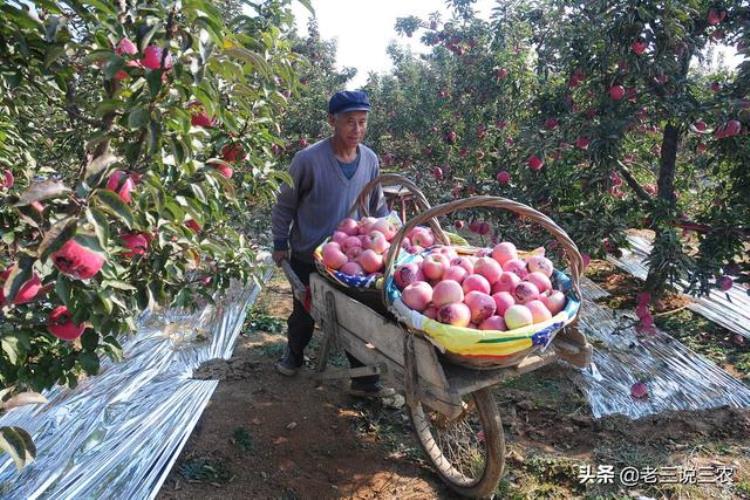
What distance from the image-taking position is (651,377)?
3219 millimetres

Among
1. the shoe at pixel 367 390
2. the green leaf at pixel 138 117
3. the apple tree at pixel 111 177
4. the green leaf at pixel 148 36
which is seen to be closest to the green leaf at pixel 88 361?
the apple tree at pixel 111 177

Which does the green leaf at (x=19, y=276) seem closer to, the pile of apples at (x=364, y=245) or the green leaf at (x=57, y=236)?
the green leaf at (x=57, y=236)

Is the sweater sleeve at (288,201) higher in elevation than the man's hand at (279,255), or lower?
higher

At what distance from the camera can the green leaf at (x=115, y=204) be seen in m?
1.00

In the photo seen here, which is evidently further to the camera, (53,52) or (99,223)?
(53,52)

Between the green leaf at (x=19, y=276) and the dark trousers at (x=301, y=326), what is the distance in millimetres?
1838

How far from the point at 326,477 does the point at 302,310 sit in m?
0.93

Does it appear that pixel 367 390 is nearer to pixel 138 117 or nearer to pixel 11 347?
pixel 11 347

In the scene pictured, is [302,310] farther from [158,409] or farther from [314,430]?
[158,409]

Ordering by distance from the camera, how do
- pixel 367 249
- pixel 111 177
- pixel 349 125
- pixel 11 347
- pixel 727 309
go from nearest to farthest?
pixel 111 177
pixel 11 347
pixel 367 249
pixel 349 125
pixel 727 309

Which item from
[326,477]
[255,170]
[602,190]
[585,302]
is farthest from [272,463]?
[585,302]

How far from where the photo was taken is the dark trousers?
287cm

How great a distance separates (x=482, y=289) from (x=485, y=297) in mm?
80

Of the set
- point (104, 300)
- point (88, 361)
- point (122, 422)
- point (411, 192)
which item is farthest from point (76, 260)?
point (122, 422)
